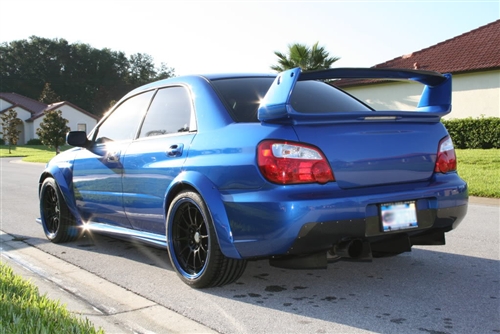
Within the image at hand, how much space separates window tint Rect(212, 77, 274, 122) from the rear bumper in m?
0.70

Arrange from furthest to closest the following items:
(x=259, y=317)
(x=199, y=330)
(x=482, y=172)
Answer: (x=482, y=172) < (x=259, y=317) < (x=199, y=330)

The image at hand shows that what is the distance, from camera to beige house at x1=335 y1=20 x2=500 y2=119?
77.7 ft

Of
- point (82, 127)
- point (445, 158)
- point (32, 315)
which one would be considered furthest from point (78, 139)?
point (82, 127)

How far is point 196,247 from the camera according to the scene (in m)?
4.32

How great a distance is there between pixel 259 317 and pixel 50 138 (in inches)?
1734

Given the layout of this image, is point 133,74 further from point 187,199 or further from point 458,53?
point 187,199

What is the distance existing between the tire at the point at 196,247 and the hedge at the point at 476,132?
18874mm

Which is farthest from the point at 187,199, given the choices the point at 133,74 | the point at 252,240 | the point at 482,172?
the point at 133,74

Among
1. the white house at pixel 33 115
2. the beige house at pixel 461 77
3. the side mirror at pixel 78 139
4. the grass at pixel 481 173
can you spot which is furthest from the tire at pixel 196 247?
the white house at pixel 33 115

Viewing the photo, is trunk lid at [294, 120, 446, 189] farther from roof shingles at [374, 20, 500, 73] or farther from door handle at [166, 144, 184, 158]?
roof shingles at [374, 20, 500, 73]

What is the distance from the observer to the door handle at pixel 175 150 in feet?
14.4

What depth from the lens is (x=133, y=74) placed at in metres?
106

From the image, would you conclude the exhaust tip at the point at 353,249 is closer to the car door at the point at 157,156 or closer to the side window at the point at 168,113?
the car door at the point at 157,156

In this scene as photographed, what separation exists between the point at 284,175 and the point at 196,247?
110cm
